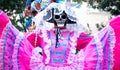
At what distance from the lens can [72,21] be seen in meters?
4.00

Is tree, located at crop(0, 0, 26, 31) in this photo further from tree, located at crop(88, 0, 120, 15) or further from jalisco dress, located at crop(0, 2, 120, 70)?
jalisco dress, located at crop(0, 2, 120, 70)

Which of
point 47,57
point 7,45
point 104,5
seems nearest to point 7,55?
point 7,45

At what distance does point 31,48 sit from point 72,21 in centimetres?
49

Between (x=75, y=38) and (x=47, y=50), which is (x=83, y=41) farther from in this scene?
(x=47, y=50)

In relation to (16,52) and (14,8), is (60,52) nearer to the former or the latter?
(16,52)

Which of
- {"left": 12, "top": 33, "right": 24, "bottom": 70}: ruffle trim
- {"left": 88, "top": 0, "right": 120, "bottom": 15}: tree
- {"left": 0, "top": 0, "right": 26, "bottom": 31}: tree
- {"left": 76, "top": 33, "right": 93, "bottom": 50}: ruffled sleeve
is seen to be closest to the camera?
{"left": 12, "top": 33, "right": 24, "bottom": 70}: ruffle trim

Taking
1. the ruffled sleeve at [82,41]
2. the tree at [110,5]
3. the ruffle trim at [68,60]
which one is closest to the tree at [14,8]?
the tree at [110,5]

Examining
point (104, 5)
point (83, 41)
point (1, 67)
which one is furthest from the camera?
point (104, 5)

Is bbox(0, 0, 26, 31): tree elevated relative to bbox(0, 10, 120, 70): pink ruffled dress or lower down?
elevated

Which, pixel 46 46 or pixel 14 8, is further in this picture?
pixel 14 8

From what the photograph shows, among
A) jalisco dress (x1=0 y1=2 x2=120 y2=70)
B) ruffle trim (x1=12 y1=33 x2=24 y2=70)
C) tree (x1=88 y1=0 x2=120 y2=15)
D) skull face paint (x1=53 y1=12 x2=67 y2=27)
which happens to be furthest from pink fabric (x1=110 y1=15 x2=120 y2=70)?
tree (x1=88 y1=0 x2=120 y2=15)

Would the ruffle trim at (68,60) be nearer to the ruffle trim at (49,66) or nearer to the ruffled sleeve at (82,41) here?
the ruffle trim at (49,66)

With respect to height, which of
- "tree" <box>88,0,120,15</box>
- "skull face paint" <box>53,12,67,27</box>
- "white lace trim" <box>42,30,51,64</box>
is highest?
"tree" <box>88,0,120,15</box>

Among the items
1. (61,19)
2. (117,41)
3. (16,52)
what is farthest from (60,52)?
(117,41)
